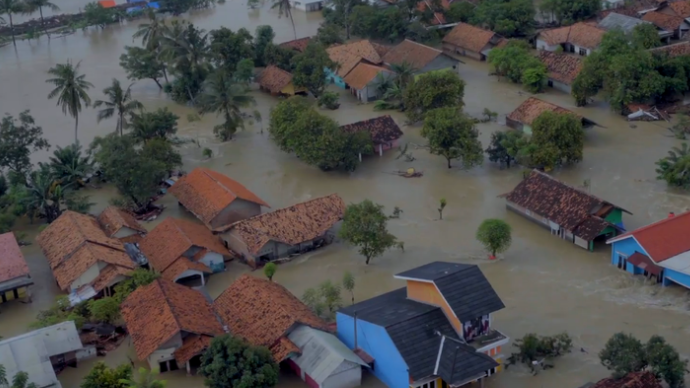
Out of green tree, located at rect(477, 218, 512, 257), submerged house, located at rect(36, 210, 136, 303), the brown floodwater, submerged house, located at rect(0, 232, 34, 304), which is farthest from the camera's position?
green tree, located at rect(477, 218, 512, 257)

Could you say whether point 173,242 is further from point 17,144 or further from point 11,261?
point 17,144

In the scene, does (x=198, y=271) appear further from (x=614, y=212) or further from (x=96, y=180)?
(x=614, y=212)

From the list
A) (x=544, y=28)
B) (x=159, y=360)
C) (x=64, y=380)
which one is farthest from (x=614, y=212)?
(x=544, y=28)

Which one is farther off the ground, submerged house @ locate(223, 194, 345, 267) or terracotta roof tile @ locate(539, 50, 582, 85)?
terracotta roof tile @ locate(539, 50, 582, 85)

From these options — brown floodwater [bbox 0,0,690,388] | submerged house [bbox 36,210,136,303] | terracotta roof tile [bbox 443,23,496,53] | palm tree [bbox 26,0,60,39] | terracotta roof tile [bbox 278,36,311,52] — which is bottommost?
brown floodwater [bbox 0,0,690,388]

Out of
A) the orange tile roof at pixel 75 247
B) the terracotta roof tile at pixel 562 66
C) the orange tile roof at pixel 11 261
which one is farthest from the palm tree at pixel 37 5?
the orange tile roof at pixel 11 261

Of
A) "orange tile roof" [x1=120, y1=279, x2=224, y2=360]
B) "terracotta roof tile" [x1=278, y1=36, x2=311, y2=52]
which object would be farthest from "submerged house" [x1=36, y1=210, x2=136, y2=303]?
"terracotta roof tile" [x1=278, y1=36, x2=311, y2=52]

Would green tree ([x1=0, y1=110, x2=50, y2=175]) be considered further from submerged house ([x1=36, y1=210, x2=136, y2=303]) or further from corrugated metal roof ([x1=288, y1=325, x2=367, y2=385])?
corrugated metal roof ([x1=288, y1=325, x2=367, y2=385])

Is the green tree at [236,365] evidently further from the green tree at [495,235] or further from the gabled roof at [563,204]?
the gabled roof at [563,204]
